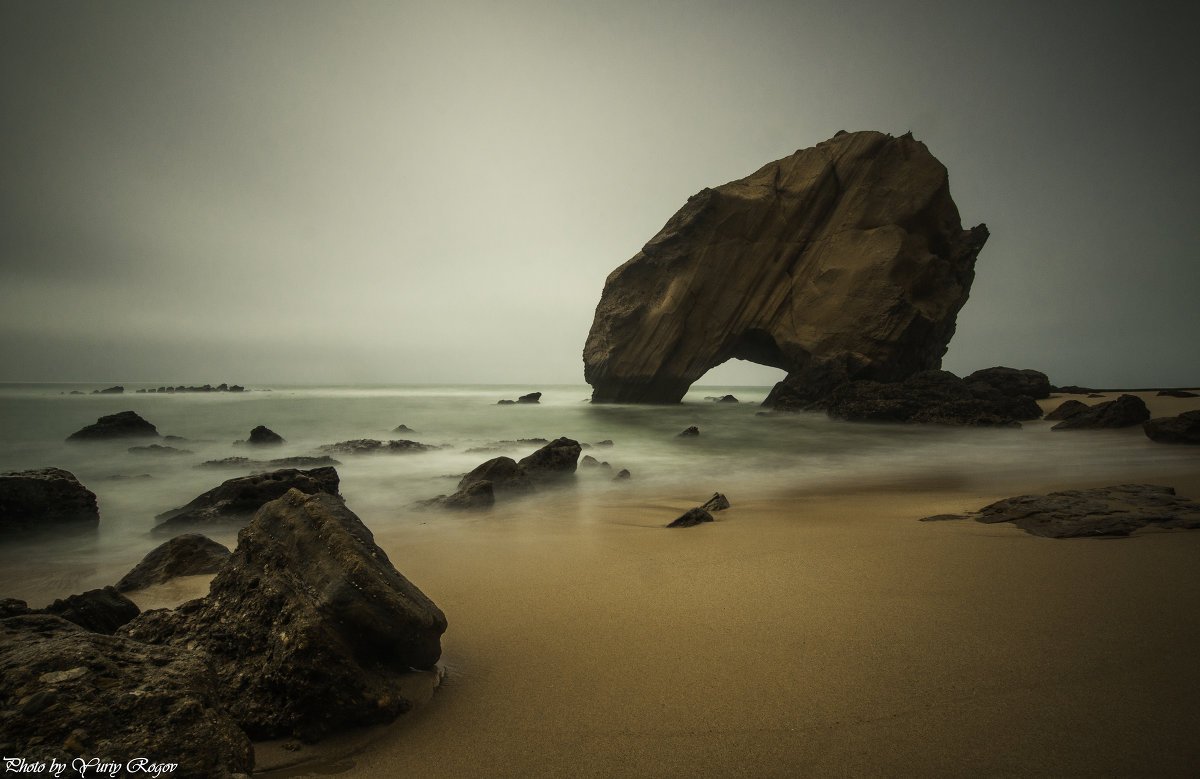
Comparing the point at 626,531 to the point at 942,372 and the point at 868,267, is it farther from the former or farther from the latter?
the point at 868,267

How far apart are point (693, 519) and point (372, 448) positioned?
30.2 ft

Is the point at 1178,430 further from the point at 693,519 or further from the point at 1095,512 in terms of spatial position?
the point at 693,519

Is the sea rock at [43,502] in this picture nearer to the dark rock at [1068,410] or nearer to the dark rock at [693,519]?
the dark rock at [693,519]

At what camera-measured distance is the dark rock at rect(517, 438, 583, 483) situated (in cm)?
769

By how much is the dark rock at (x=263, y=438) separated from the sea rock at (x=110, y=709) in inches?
541

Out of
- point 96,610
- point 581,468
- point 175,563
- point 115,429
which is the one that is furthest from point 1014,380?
point 115,429

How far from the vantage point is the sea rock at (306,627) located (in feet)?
5.81

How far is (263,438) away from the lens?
1345 centimetres

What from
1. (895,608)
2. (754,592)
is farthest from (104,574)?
(895,608)

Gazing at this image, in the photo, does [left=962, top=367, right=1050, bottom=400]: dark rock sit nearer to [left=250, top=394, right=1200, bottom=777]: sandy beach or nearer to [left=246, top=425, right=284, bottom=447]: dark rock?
[left=250, top=394, right=1200, bottom=777]: sandy beach

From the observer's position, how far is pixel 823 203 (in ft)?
71.6

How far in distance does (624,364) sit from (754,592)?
22446 millimetres

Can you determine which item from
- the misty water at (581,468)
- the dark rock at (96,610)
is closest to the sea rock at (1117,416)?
the misty water at (581,468)

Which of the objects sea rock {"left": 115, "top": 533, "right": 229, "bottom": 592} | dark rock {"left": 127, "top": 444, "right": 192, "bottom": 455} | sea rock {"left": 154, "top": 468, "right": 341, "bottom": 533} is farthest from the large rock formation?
sea rock {"left": 115, "top": 533, "right": 229, "bottom": 592}
